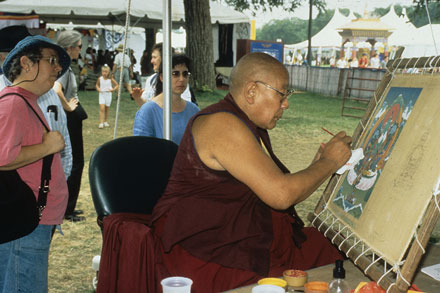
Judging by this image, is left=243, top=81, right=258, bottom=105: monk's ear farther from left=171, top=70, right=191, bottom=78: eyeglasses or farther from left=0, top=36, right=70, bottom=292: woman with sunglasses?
left=171, top=70, right=191, bottom=78: eyeglasses

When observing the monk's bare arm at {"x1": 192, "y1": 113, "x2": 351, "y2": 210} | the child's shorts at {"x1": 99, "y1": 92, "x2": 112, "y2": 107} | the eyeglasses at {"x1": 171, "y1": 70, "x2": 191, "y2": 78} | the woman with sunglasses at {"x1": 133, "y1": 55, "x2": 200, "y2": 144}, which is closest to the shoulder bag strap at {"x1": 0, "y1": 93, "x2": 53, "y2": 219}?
the monk's bare arm at {"x1": 192, "y1": 113, "x2": 351, "y2": 210}

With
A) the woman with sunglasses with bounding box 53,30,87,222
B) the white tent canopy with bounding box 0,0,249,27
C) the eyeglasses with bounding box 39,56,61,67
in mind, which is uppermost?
the white tent canopy with bounding box 0,0,249,27

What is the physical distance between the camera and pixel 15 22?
3.79 m

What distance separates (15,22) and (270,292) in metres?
3.08

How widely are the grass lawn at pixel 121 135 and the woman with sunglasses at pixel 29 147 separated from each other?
1.51m

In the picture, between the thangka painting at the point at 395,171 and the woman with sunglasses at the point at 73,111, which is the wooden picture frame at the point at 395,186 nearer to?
the thangka painting at the point at 395,171

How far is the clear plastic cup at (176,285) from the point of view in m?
1.56

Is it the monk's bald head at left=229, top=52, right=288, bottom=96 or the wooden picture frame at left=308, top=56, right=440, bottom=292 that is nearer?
the wooden picture frame at left=308, top=56, right=440, bottom=292

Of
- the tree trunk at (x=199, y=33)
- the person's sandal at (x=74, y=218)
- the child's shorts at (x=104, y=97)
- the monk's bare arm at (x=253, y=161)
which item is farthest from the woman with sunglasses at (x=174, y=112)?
the tree trunk at (x=199, y=33)

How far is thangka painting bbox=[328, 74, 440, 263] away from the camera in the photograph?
4.82 feet

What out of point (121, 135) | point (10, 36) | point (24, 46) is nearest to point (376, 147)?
point (24, 46)

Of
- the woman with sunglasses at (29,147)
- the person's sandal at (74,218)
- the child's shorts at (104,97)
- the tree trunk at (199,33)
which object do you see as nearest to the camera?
the woman with sunglasses at (29,147)

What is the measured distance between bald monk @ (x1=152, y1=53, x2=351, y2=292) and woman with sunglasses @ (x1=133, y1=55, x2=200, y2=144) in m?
1.84

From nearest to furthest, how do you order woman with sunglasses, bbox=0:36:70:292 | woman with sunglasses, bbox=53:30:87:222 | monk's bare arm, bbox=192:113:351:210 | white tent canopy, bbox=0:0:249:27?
1. monk's bare arm, bbox=192:113:351:210
2. woman with sunglasses, bbox=0:36:70:292
3. woman with sunglasses, bbox=53:30:87:222
4. white tent canopy, bbox=0:0:249:27
